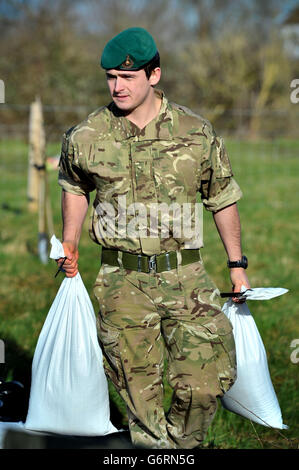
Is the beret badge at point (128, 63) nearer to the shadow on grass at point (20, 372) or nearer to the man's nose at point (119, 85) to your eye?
the man's nose at point (119, 85)

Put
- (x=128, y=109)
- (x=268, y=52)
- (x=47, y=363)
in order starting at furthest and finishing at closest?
(x=268, y=52), (x=47, y=363), (x=128, y=109)

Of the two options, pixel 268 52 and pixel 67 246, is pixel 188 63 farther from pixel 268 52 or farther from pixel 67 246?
pixel 67 246

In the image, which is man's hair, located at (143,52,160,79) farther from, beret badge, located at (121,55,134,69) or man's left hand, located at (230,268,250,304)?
man's left hand, located at (230,268,250,304)

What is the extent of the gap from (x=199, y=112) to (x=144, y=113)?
14.3 m

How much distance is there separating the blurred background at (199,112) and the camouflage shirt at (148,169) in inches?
54.9

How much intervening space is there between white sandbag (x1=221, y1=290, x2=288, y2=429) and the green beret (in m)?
1.31

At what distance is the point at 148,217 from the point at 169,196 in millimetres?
138

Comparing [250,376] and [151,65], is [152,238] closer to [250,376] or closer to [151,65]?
[151,65]

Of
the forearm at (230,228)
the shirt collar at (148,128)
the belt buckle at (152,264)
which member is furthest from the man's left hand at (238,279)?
the shirt collar at (148,128)

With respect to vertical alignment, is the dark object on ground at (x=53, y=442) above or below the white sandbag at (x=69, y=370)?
below

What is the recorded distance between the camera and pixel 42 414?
3.11 metres

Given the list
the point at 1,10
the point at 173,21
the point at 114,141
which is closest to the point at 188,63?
the point at 1,10

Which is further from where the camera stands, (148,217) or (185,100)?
(185,100)

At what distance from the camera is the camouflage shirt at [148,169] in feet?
9.27
